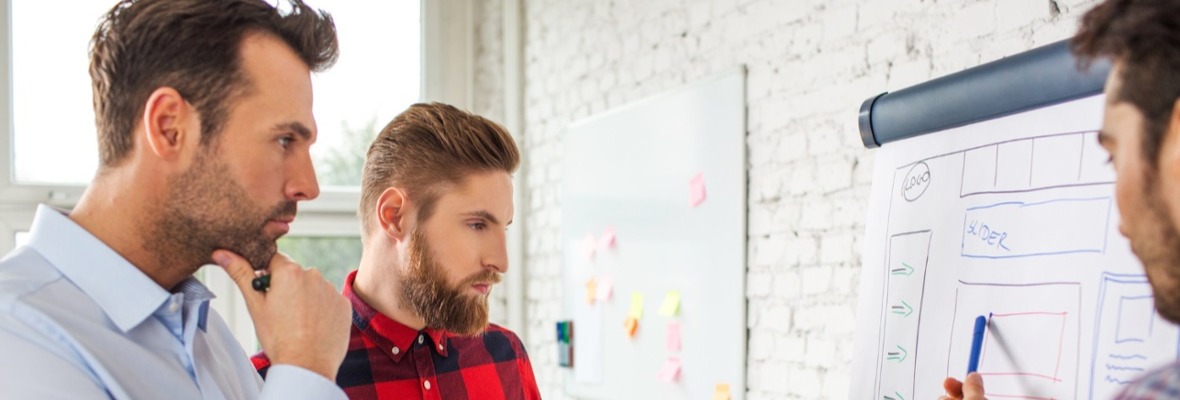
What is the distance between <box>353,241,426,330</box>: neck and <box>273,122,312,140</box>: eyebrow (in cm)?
63

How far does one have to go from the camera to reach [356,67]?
178 inches

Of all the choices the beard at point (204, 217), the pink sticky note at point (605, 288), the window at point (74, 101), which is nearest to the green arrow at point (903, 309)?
the beard at point (204, 217)

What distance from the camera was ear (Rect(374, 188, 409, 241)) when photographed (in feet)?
6.59

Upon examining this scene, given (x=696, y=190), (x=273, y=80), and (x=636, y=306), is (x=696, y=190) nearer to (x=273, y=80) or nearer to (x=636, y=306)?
(x=636, y=306)

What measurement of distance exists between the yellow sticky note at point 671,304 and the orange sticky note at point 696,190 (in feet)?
0.95

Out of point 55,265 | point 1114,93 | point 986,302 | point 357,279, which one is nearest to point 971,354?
point 986,302

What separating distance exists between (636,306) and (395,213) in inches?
64.0

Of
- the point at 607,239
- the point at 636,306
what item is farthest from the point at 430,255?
the point at 607,239

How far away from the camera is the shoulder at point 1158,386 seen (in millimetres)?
792

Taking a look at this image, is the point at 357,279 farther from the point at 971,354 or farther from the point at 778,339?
the point at 778,339

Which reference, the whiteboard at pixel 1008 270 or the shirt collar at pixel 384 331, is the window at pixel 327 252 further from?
the whiteboard at pixel 1008 270

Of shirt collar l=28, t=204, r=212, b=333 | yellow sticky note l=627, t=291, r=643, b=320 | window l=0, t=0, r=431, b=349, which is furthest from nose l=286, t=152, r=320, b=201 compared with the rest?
window l=0, t=0, r=431, b=349

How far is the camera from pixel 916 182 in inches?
70.2

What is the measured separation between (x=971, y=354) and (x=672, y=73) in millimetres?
1955
